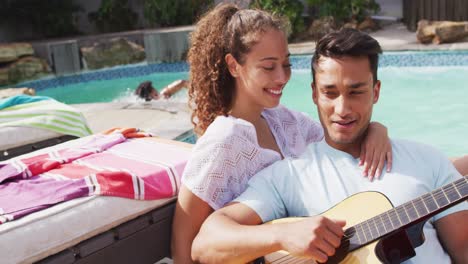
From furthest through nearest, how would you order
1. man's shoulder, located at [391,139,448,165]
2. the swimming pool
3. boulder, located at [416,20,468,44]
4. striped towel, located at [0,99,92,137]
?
boulder, located at [416,20,468,44] < the swimming pool < striped towel, located at [0,99,92,137] < man's shoulder, located at [391,139,448,165]

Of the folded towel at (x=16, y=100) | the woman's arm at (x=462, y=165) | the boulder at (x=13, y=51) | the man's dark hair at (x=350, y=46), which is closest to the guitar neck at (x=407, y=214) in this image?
the man's dark hair at (x=350, y=46)

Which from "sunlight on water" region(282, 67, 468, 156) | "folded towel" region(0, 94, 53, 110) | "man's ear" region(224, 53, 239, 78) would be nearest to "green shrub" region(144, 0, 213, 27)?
"sunlight on water" region(282, 67, 468, 156)

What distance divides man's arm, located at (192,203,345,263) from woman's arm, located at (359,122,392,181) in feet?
1.00

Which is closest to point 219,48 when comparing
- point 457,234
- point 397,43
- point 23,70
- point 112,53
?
point 457,234

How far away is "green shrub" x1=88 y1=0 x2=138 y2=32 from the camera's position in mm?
15539

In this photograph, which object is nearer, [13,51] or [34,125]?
[34,125]

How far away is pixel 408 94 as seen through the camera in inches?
325

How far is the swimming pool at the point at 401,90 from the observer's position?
682 centimetres

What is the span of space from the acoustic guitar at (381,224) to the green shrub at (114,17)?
1492 centimetres

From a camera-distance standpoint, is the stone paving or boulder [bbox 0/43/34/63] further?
boulder [bbox 0/43/34/63]

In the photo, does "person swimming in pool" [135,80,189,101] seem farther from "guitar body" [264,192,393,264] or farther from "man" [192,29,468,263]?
"guitar body" [264,192,393,264]

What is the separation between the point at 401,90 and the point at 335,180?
7239 millimetres

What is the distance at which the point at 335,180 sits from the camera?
1699 mm

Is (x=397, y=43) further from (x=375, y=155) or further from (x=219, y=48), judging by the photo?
(x=375, y=155)
